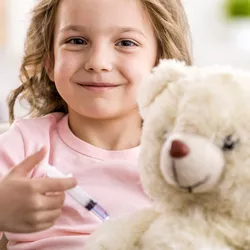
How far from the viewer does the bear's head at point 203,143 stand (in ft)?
1.99

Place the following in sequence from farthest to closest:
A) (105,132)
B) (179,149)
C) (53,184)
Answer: (105,132) → (53,184) → (179,149)

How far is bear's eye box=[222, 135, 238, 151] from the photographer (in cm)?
62

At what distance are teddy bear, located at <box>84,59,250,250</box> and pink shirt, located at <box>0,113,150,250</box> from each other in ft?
1.00

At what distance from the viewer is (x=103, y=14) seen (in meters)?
1.04

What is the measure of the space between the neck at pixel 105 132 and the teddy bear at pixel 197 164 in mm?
438

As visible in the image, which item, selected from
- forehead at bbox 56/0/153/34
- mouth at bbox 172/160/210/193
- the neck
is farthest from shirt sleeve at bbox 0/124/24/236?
mouth at bbox 172/160/210/193

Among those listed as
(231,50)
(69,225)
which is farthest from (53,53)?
(231,50)

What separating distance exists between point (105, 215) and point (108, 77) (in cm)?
26

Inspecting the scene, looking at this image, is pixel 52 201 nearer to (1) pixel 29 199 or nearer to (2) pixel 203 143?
(1) pixel 29 199

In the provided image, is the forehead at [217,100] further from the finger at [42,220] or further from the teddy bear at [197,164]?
the finger at [42,220]

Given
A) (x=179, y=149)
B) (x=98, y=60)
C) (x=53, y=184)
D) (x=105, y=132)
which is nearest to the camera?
(x=179, y=149)

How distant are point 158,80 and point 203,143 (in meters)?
0.12

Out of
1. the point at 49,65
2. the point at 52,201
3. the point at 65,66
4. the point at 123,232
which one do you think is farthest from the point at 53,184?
the point at 49,65

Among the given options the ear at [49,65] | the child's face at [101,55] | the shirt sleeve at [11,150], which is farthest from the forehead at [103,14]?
the shirt sleeve at [11,150]
